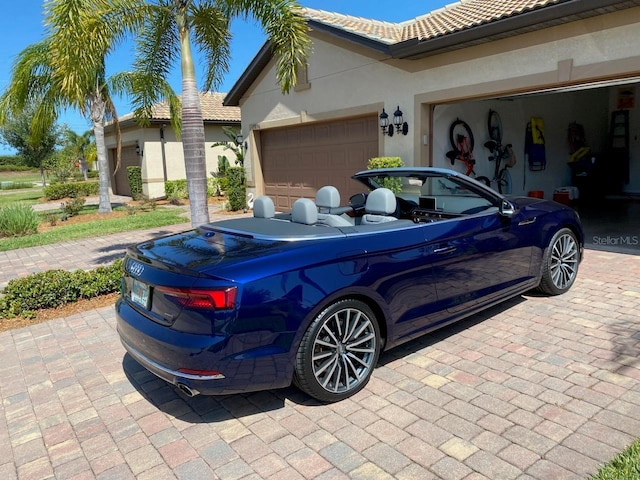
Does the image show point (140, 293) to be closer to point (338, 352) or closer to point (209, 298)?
point (209, 298)

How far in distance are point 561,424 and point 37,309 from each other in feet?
17.9

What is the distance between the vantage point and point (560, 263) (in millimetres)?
5023

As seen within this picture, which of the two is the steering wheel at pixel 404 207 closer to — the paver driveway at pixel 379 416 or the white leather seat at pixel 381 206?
the white leather seat at pixel 381 206

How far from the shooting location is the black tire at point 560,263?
15.8 feet

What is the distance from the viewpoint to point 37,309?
542 cm

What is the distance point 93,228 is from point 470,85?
32.1ft

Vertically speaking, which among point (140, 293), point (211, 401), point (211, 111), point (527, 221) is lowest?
point (211, 401)

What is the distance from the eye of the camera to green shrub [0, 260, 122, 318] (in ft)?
17.3

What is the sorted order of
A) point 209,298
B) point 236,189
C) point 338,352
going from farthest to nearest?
point 236,189 → point 338,352 → point 209,298

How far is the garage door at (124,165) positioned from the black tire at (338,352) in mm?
21065

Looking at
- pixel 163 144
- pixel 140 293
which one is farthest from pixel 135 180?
pixel 140 293

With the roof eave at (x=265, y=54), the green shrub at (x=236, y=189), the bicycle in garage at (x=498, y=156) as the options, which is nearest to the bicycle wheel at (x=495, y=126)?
the bicycle in garage at (x=498, y=156)

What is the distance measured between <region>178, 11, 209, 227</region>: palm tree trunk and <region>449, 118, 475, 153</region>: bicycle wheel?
5.62m

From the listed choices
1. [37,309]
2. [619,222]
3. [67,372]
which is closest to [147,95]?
[37,309]
